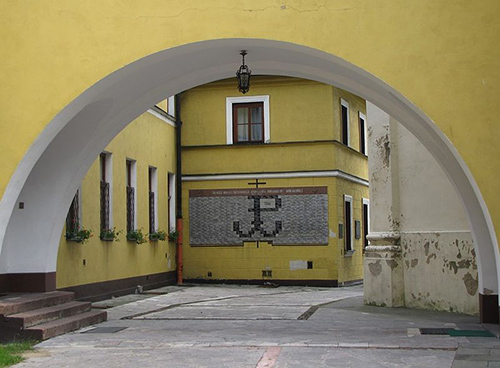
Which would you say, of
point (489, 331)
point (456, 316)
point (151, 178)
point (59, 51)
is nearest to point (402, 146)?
point (456, 316)

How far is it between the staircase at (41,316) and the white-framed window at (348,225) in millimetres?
12825

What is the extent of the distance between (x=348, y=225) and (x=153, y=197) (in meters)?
6.74

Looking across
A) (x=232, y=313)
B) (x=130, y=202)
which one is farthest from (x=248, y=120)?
(x=232, y=313)

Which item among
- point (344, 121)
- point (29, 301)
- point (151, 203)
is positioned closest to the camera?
point (29, 301)

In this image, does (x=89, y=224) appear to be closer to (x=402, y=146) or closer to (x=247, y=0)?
(x=402, y=146)

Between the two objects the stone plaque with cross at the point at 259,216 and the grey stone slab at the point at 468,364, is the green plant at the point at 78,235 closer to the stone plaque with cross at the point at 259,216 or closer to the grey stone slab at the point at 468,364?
the stone plaque with cross at the point at 259,216

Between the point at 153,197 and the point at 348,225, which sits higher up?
the point at 153,197

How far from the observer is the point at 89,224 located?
53.4 ft

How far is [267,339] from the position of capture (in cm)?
1005

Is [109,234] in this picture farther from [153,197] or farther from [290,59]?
[290,59]

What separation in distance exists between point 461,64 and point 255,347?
13.6 ft

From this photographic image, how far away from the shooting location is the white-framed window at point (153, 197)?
2102 cm

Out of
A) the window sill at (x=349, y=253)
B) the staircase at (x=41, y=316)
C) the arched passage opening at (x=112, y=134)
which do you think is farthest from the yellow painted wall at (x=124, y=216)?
the window sill at (x=349, y=253)

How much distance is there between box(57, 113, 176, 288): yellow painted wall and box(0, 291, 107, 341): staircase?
2718 millimetres
